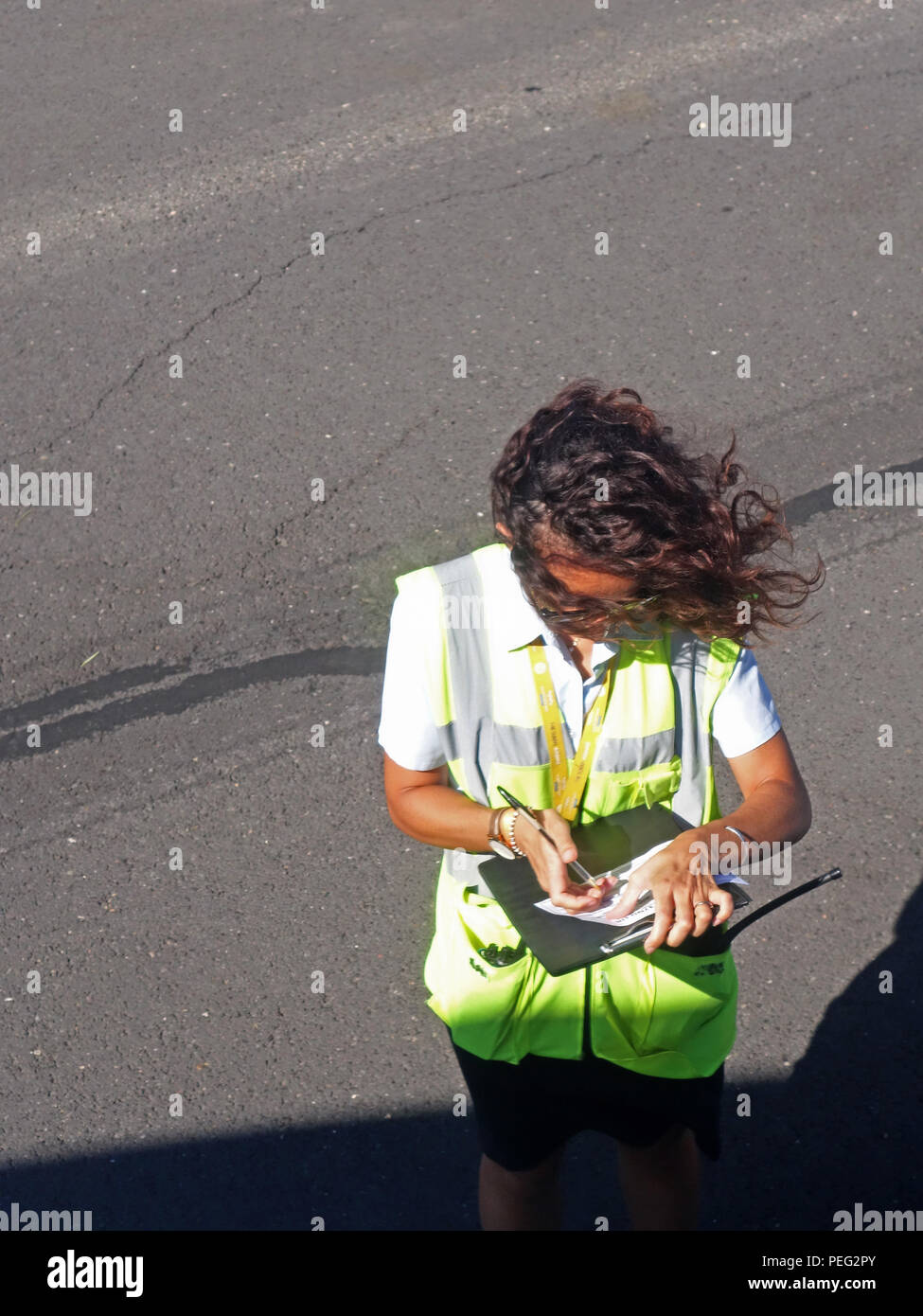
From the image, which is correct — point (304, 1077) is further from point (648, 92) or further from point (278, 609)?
point (648, 92)

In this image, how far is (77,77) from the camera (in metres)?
7.56

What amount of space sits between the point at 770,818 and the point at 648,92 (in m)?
5.98

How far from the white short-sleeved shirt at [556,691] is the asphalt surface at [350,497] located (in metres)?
1.55

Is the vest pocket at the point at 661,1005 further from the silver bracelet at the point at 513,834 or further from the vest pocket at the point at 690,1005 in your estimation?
the silver bracelet at the point at 513,834

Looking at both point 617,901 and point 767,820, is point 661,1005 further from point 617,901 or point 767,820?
point 767,820

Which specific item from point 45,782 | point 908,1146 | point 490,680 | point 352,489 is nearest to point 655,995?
point 490,680

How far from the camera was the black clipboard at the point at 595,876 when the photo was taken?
2.35 m

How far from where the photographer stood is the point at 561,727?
95.3 inches

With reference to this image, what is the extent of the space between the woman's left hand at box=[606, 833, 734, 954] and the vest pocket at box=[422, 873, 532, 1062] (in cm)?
31

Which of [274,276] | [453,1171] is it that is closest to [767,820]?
[453,1171]

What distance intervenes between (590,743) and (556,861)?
245 millimetres

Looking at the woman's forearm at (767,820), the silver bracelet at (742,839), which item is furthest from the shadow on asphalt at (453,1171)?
the silver bracelet at (742,839)

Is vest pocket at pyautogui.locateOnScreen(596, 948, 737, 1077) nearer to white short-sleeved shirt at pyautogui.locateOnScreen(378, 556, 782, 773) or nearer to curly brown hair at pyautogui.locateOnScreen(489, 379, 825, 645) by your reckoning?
white short-sleeved shirt at pyautogui.locateOnScreen(378, 556, 782, 773)

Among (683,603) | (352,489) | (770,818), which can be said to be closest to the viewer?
(683,603)
